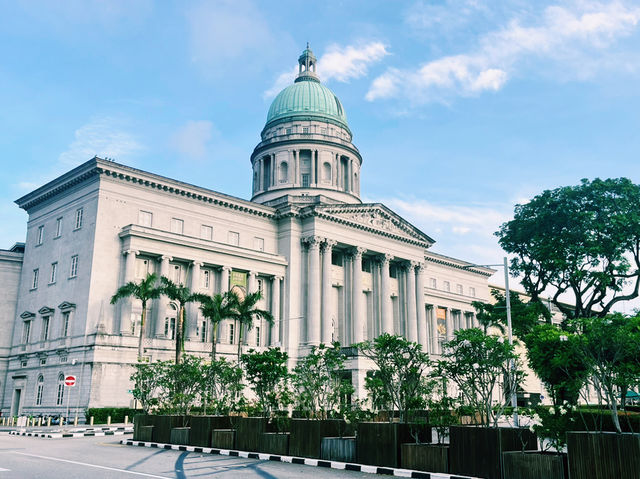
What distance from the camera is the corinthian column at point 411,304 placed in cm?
6644

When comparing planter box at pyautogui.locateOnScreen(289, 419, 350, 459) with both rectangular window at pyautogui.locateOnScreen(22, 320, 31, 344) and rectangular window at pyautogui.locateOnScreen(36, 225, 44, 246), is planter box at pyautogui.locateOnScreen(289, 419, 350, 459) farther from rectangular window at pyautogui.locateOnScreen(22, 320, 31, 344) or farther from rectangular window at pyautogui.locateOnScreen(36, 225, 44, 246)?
rectangular window at pyautogui.locateOnScreen(36, 225, 44, 246)

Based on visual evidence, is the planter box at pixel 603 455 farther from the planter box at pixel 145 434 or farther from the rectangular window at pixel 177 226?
the rectangular window at pixel 177 226

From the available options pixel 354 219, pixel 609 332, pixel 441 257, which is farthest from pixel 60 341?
pixel 441 257

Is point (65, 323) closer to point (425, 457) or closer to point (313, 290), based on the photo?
point (313, 290)

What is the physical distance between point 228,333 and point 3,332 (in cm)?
1993

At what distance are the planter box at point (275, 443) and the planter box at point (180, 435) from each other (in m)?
4.29

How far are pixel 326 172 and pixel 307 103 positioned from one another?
37.7 ft

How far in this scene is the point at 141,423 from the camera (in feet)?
84.0

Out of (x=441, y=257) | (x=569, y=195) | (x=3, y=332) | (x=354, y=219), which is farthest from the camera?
(x=441, y=257)

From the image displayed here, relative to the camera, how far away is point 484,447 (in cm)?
1444

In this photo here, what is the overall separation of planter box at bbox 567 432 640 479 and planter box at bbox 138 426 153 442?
17.8 metres

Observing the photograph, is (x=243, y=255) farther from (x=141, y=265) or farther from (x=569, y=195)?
(x=569, y=195)

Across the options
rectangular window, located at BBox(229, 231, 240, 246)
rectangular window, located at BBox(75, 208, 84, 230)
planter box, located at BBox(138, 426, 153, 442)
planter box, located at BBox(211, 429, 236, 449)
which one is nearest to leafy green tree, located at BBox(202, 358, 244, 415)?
planter box, located at BBox(138, 426, 153, 442)

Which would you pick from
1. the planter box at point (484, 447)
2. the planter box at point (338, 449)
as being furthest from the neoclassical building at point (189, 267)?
the planter box at point (484, 447)
